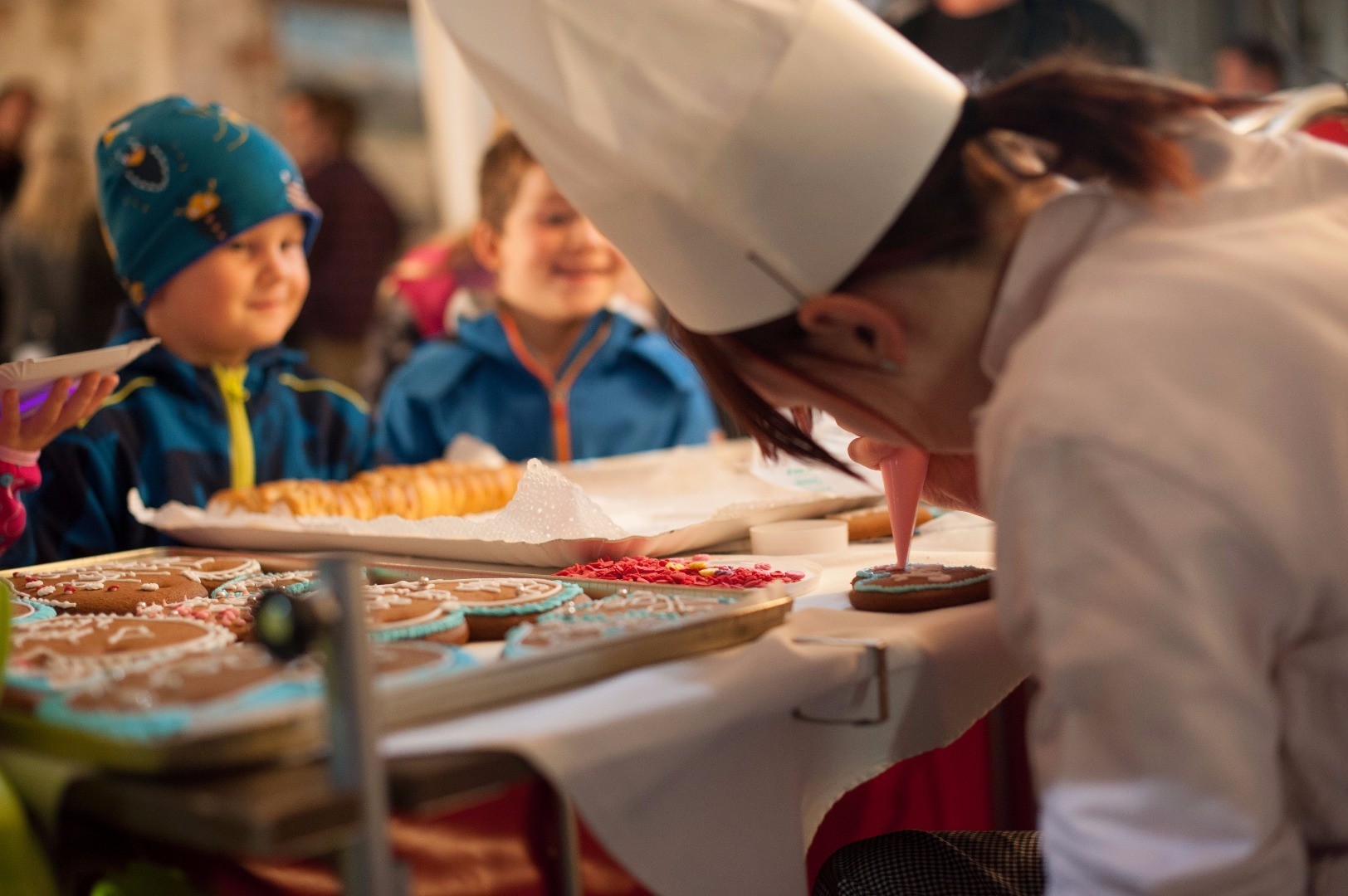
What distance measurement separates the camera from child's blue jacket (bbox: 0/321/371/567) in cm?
161

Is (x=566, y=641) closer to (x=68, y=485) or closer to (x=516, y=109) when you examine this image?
(x=516, y=109)

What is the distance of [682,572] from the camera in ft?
3.49

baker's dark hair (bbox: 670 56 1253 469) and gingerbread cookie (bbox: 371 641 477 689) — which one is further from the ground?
baker's dark hair (bbox: 670 56 1253 469)

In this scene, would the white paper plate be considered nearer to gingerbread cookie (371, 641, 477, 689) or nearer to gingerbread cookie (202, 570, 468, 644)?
gingerbread cookie (202, 570, 468, 644)

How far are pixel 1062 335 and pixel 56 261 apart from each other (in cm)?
502

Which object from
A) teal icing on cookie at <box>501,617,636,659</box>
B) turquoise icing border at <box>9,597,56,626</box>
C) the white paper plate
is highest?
the white paper plate

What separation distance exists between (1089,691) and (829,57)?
44 cm

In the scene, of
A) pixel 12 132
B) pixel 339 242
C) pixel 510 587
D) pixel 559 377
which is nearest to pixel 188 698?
pixel 510 587

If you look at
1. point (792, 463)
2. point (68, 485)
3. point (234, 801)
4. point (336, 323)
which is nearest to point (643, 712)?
point (234, 801)

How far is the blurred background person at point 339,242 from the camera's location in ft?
15.0

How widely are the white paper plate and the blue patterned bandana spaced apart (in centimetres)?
44

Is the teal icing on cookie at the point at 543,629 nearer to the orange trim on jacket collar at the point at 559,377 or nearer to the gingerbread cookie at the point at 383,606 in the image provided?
the gingerbread cookie at the point at 383,606

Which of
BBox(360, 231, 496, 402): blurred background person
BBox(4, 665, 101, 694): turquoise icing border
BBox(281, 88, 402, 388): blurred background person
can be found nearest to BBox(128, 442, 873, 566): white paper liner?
BBox(4, 665, 101, 694): turquoise icing border

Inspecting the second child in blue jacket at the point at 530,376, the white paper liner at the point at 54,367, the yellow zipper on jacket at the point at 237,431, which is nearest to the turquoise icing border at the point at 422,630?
the white paper liner at the point at 54,367
